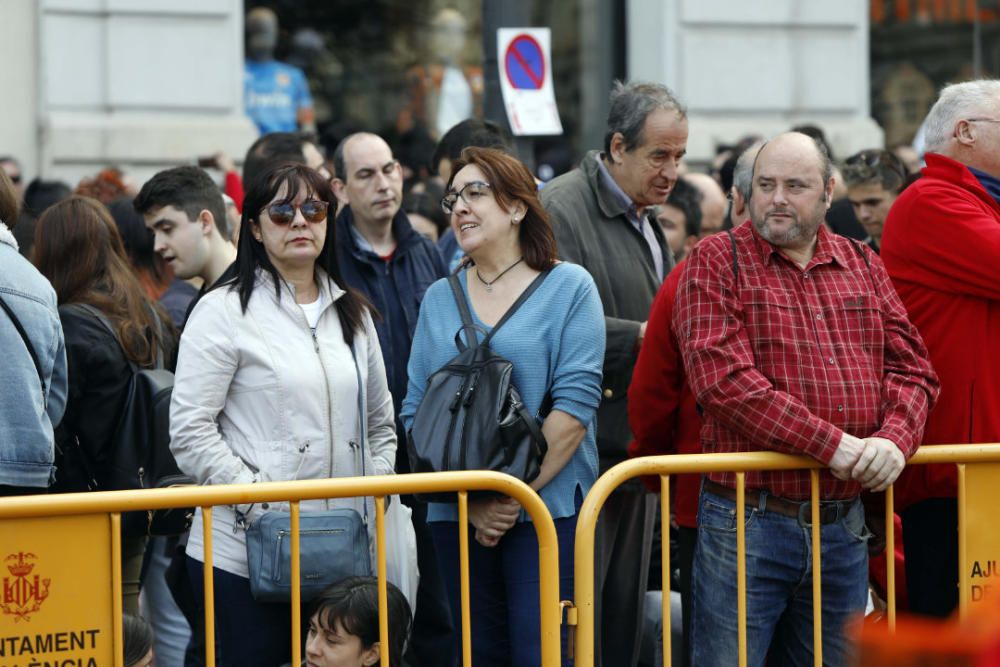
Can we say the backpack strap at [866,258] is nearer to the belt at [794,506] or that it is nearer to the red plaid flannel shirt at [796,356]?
the red plaid flannel shirt at [796,356]

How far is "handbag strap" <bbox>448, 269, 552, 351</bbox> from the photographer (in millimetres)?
4949

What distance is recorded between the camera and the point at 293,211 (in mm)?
5004

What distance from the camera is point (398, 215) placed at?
6.32 meters

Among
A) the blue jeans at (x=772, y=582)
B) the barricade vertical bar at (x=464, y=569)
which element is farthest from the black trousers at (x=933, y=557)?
the barricade vertical bar at (x=464, y=569)

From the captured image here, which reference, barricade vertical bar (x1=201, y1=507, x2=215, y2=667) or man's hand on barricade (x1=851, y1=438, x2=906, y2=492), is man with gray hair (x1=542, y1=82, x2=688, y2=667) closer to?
man's hand on barricade (x1=851, y1=438, x2=906, y2=492)

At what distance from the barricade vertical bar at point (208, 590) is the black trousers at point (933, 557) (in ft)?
7.25

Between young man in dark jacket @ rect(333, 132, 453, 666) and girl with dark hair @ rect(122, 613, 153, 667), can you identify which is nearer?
girl with dark hair @ rect(122, 613, 153, 667)

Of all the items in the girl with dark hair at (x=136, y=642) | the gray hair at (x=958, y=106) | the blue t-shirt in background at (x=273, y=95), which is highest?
the blue t-shirt in background at (x=273, y=95)

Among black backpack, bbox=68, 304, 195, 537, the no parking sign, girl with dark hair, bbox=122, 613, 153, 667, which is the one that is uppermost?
the no parking sign

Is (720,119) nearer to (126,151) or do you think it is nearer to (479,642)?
(126,151)

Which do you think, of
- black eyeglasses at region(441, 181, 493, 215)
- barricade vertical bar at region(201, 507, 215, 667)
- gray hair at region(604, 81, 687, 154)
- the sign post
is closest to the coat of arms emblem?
the sign post

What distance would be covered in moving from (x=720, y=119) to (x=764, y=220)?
23.2 ft

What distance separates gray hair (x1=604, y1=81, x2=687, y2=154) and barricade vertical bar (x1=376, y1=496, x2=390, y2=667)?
1820 millimetres

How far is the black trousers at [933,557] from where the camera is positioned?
512 centimetres
